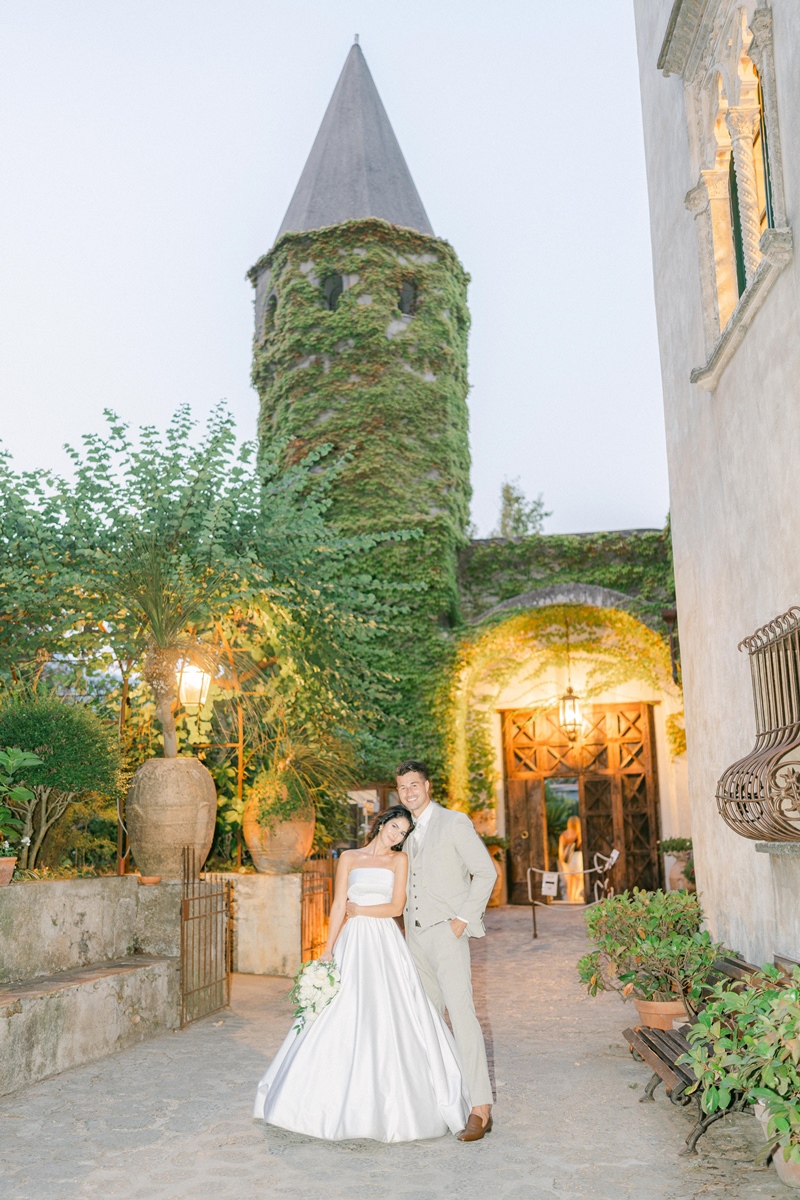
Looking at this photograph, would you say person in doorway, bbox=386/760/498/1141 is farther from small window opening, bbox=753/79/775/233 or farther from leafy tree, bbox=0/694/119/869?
small window opening, bbox=753/79/775/233

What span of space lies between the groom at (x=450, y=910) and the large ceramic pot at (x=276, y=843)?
526 centimetres

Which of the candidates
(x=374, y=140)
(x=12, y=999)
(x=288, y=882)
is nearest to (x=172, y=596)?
(x=288, y=882)

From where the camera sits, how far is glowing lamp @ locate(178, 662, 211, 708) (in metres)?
8.81

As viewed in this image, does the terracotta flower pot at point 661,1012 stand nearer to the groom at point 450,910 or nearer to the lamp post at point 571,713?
the groom at point 450,910

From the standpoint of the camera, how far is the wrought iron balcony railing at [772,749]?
447 centimetres

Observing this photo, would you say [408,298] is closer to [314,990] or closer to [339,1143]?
[314,990]

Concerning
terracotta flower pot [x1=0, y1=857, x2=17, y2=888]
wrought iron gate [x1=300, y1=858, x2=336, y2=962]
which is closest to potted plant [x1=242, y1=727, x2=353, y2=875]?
wrought iron gate [x1=300, y1=858, x2=336, y2=962]

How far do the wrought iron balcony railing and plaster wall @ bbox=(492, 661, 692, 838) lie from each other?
10.8 meters

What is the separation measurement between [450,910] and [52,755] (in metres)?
3.65

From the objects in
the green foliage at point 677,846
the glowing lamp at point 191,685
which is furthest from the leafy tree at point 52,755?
the green foliage at point 677,846

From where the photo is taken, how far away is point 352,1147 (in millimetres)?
4496

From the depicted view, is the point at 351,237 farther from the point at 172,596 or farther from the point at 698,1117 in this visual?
the point at 698,1117

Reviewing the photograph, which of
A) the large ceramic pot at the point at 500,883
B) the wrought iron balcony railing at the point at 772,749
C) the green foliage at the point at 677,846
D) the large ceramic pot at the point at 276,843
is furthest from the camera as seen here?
the large ceramic pot at the point at 500,883

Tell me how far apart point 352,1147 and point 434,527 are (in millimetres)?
11980
